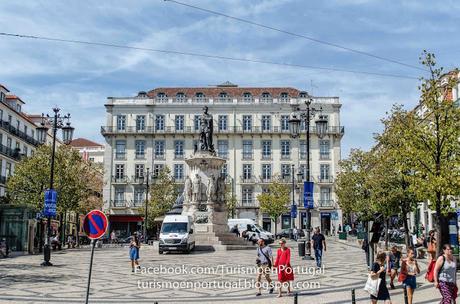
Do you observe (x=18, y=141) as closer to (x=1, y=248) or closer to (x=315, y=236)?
(x=1, y=248)

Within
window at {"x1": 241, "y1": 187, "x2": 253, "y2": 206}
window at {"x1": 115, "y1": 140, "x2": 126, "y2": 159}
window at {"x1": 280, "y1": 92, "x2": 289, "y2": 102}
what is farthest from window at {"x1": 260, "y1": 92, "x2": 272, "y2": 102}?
window at {"x1": 115, "y1": 140, "x2": 126, "y2": 159}

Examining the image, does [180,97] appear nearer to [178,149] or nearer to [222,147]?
[178,149]

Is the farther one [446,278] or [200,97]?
[200,97]

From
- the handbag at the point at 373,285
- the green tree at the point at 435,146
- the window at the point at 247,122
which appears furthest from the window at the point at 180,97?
the handbag at the point at 373,285

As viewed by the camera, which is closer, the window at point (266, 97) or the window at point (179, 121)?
the window at point (179, 121)

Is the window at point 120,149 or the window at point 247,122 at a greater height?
the window at point 247,122

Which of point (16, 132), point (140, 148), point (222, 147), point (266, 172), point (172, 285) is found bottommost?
point (172, 285)

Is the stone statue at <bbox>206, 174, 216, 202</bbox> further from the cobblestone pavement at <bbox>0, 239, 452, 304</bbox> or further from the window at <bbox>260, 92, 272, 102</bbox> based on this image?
the window at <bbox>260, 92, 272, 102</bbox>

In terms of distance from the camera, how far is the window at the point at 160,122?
67625mm

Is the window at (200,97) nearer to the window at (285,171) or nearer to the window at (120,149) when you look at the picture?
the window at (120,149)

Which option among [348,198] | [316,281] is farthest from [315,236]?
[348,198]

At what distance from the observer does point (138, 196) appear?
215 feet

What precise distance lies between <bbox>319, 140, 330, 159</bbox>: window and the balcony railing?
36.3 m

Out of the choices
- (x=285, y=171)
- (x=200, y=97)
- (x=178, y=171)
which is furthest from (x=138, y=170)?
(x=285, y=171)
